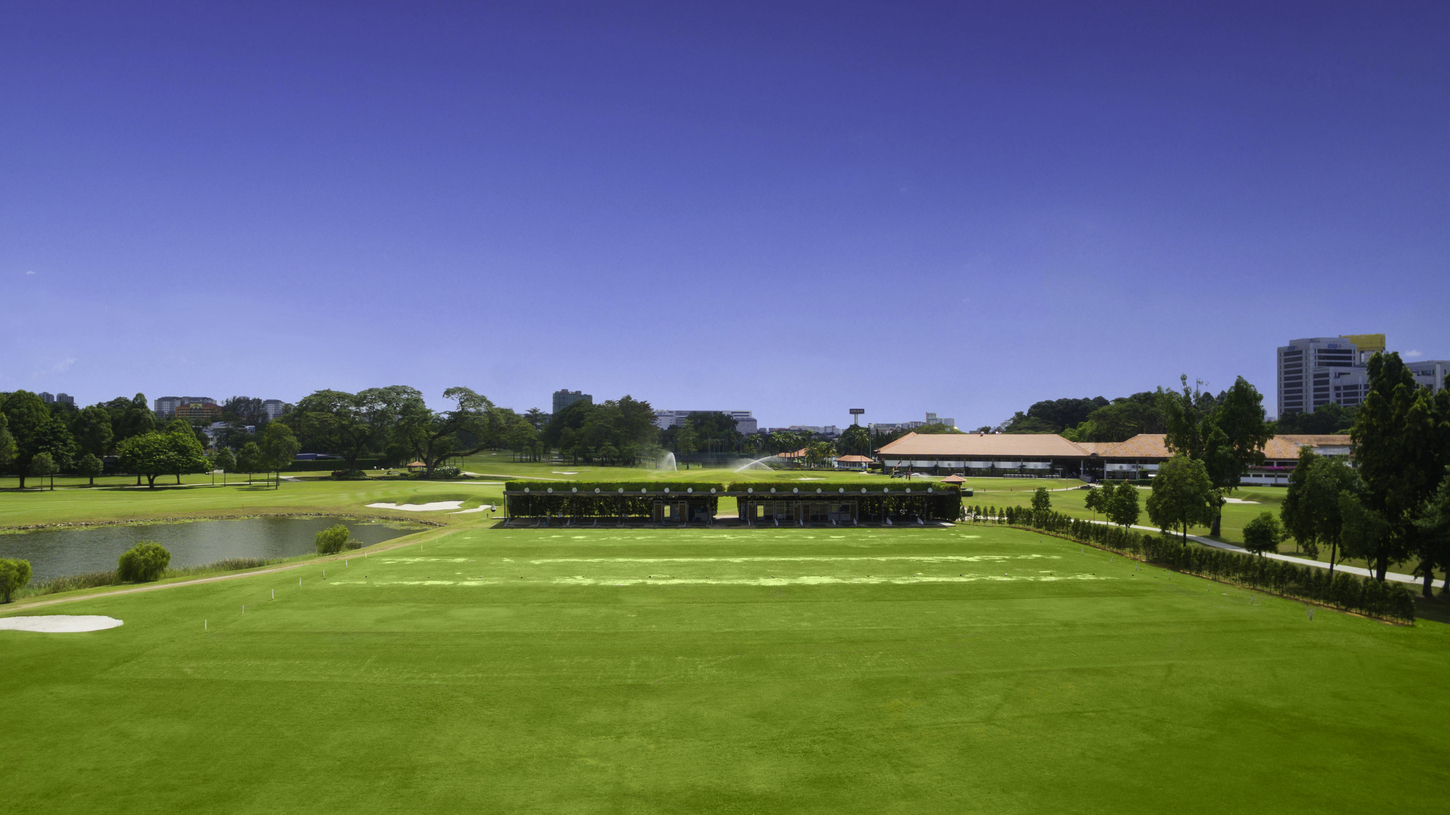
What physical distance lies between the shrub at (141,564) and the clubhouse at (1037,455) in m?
94.0

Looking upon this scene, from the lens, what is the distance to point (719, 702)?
17891 millimetres

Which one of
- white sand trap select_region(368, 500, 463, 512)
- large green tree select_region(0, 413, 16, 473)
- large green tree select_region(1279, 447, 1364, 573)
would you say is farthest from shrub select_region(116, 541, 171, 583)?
large green tree select_region(0, 413, 16, 473)

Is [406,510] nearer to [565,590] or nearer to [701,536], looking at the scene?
[701,536]

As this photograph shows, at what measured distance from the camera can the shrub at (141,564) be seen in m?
31.2

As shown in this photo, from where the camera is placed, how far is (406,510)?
6681cm

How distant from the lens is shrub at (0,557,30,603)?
27172mm

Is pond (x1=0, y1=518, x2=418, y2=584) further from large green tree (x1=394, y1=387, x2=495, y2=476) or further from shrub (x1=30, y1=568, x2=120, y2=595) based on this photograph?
large green tree (x1=394, y1=387, x2=495, y2=476)

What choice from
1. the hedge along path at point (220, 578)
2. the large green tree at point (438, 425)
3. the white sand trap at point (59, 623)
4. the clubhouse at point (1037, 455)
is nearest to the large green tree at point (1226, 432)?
the clubhouse at point (1037, 455)

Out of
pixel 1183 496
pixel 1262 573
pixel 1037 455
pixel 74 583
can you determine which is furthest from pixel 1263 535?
pixel 1037 455

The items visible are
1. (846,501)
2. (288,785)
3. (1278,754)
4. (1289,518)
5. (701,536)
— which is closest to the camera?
(288,785)

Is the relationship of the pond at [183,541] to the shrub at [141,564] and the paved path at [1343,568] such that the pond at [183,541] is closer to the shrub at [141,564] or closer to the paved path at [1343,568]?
the shrub at [141,564]

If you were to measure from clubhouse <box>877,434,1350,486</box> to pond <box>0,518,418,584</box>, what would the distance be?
82.2 m

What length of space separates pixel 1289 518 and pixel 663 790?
37.1 meters

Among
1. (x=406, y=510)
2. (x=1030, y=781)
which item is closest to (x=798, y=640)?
(x=1030, y=781)
